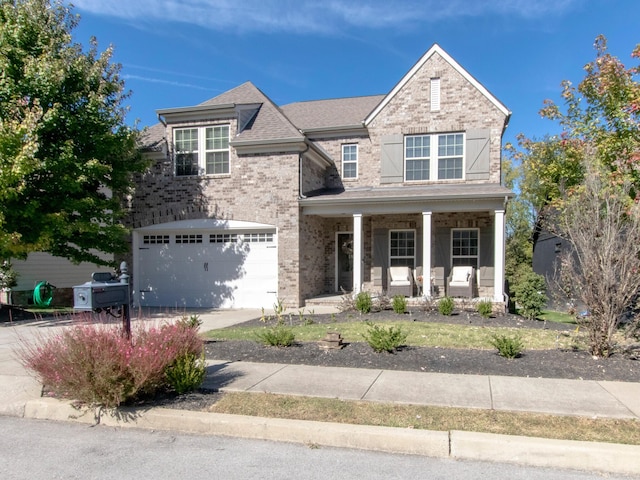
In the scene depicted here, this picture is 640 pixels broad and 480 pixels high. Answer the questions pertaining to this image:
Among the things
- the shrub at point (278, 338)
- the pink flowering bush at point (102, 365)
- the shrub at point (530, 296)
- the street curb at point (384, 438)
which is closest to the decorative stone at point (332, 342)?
the shrub at point (278, 338)

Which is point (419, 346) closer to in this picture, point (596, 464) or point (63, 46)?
point (596, 464)

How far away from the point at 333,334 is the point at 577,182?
13.1m

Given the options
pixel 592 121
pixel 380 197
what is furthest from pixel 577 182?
pixel 380 197

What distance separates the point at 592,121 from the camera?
1484 cm

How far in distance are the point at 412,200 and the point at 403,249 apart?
2.95 m

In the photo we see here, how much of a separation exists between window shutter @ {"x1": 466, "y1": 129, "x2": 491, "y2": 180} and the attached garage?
6.75m

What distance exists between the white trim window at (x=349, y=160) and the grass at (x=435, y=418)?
12.4 m

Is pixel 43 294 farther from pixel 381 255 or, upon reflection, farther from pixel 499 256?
pixel 499 256

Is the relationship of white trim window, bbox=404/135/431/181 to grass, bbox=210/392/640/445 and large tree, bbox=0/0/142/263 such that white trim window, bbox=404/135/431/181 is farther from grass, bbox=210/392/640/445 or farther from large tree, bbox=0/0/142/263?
grass, bbox=210/392/640/445

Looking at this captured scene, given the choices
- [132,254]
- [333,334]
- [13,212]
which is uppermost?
[13,212]

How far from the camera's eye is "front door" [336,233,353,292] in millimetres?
16983

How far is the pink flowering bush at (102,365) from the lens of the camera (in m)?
4.90

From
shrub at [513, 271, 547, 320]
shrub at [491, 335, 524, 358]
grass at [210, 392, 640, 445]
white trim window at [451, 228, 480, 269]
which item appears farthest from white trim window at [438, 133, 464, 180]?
grass at [210, 392, 640, 445]

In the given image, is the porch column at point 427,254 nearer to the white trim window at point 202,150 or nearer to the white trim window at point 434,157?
the white trim window at point 434,157
